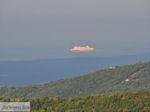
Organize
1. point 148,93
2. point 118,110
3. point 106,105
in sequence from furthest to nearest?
1. point 148,93
2. point 106,105
3. point 118,110

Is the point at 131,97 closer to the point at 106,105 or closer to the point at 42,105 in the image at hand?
the point at 106,105

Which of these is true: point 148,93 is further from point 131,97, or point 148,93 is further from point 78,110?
point 78,110

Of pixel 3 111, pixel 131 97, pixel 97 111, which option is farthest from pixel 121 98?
pixel 3 111

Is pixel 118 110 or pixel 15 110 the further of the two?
pixel 118 110

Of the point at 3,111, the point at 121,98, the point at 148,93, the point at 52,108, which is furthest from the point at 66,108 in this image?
the point at 3,111

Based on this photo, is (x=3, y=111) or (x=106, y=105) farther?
(x=106, y=105)

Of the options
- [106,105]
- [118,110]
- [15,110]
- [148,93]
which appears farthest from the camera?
[148,93]
